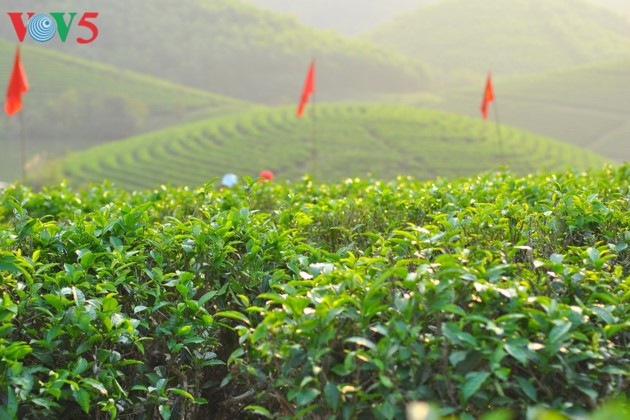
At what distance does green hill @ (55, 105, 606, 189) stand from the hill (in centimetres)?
754

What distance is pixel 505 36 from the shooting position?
69375 mm

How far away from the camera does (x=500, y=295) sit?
1.37m

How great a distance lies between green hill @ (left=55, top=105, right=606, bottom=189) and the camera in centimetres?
2916

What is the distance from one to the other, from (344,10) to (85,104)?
2533 inches

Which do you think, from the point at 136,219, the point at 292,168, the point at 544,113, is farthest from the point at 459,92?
the point at 136,219

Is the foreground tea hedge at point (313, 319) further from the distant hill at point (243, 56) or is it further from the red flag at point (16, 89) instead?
the distant hill at point (243, 56)

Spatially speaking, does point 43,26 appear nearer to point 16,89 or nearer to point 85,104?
point 16,89

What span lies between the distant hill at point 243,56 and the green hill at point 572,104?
25.1 feet

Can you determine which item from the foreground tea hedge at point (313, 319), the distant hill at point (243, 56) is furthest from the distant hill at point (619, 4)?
the foreground tea hedge at point (313, 319)

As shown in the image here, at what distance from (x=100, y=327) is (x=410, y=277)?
743 mm

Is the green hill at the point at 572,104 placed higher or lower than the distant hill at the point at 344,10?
lower

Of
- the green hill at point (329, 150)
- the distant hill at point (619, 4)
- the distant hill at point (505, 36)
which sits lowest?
the green hill at point (329, 150)

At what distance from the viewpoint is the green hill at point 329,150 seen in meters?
29.2

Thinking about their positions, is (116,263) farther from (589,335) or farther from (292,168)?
(292,168)
